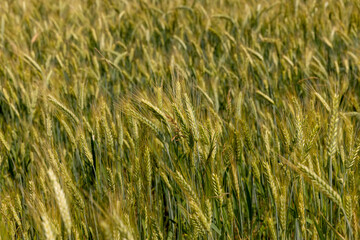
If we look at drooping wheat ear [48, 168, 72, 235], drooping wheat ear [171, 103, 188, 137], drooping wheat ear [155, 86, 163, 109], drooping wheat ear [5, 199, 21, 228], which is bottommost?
drooping wheat ear [48, 168, 72, 235]

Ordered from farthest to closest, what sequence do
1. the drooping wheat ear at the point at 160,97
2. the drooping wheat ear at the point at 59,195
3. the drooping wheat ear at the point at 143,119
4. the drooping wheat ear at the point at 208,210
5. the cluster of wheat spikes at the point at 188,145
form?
the drooping wheat ear at the point at 160,97 → the drooping wheat ear at the point at 143,119 → the cluster of wheat spikes at the point at 188,145 → the drooping wheat ear at the point at 208,210 → the drooping wheat ear at the point at 59,195

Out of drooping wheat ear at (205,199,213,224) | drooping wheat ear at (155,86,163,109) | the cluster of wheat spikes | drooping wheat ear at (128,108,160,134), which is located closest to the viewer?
drooping wheat ear at (205,199,213,224)

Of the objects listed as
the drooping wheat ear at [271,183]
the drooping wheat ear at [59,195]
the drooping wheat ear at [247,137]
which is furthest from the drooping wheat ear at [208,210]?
the drooping wheat ear at [247,137]

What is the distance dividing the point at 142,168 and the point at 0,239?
459 millimetres

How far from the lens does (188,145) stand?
1282 mm

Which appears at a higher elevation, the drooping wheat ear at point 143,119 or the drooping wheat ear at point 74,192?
the drooping wheat ear at point 143,119

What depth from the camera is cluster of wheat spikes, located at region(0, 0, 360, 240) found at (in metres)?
1.19

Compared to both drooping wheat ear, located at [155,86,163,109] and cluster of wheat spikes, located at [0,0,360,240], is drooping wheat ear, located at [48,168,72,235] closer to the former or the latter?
cluster of wheat spikes, located at [0,0,360,240]

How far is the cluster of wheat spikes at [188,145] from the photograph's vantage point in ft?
3.90

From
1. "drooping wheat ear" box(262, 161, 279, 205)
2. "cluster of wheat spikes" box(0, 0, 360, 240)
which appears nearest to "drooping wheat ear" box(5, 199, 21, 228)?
"cluster of wheat spikes" box(0, 0, 360, 240)

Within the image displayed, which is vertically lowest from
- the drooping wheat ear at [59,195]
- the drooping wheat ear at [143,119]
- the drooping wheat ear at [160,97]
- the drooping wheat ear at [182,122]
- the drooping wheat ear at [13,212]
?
the drooping wheat ear at [59,195]

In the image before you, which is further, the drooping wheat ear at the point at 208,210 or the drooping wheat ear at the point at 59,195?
the drooping wheat ear at the point at 208,210

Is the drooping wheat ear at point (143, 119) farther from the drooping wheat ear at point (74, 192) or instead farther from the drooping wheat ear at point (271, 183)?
the drooping wheat ear at point (271, 183)

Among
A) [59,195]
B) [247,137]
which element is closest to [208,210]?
[59,195]
